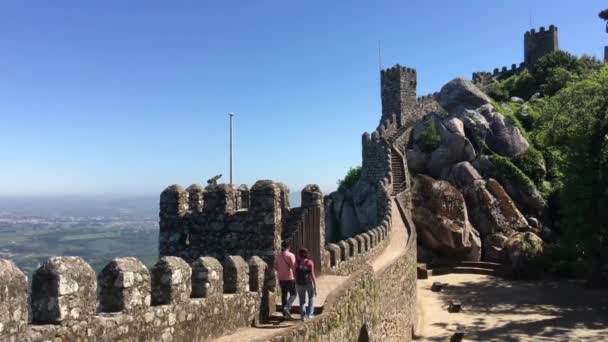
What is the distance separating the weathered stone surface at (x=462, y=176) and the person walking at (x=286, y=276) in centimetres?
2640

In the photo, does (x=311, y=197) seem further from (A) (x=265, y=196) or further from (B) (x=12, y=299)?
(B) (x=12, y=299)

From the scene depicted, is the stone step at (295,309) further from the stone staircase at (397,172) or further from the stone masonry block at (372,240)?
the stone staircase at (397,172)

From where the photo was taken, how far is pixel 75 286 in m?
4.41

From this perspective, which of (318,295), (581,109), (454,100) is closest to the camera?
(318,295)

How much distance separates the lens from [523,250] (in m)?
28.6

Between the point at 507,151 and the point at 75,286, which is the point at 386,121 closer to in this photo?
the point at 507,151

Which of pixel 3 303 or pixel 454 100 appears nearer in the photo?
pixel 3 303

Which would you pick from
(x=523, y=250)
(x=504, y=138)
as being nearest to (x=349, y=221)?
(x=523, y=250)

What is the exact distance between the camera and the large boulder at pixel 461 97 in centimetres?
3912

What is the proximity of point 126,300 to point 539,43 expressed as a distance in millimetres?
62600

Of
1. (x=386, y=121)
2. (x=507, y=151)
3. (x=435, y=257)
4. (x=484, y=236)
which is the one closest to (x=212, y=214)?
(x=435, y=257)

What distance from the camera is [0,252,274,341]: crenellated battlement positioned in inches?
158

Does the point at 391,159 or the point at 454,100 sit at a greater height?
the point at 454,100

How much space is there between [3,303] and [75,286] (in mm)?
685
